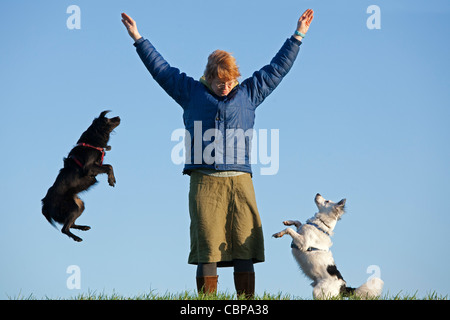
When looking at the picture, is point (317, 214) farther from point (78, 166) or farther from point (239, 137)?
point (78, 166)

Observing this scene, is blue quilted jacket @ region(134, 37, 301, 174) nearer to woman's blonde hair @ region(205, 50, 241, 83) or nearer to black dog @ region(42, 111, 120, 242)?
woman's blonde hair @ region(205, 50, 241, 83)

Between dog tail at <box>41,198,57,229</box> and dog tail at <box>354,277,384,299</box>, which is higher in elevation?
dog tail at <box>41,198,57,229</box>

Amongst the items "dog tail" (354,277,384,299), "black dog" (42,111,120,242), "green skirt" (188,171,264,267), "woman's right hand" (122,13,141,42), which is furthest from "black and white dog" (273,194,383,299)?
"woman's right hand" (122,13,141,42)

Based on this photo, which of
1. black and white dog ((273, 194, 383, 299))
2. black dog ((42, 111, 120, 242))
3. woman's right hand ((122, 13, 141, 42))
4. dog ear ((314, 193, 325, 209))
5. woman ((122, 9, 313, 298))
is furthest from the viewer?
dog ear ((314, 193, 325, 209))

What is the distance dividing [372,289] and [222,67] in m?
3.16

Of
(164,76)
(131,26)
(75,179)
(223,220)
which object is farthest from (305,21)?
(75,179)

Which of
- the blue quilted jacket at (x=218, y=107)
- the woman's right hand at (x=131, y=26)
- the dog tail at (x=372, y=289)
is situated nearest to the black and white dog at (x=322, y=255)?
the dog tail at (x=372, y=289)

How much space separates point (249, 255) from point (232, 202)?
613mm

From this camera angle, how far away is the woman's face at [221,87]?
5.75 meters

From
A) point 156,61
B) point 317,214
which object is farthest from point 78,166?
point 317,214

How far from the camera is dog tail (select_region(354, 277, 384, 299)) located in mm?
6043

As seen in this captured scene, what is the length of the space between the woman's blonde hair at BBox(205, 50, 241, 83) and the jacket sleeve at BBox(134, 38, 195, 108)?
303 millimetres

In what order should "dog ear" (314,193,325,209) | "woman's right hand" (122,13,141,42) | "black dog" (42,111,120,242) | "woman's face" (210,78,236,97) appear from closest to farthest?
"woman's face" (210,78,236,97) → "woman's right hand" (122,13,141,42) → "black dog" (42,111,120,242) → "dog ear" (314,193,325,209)
